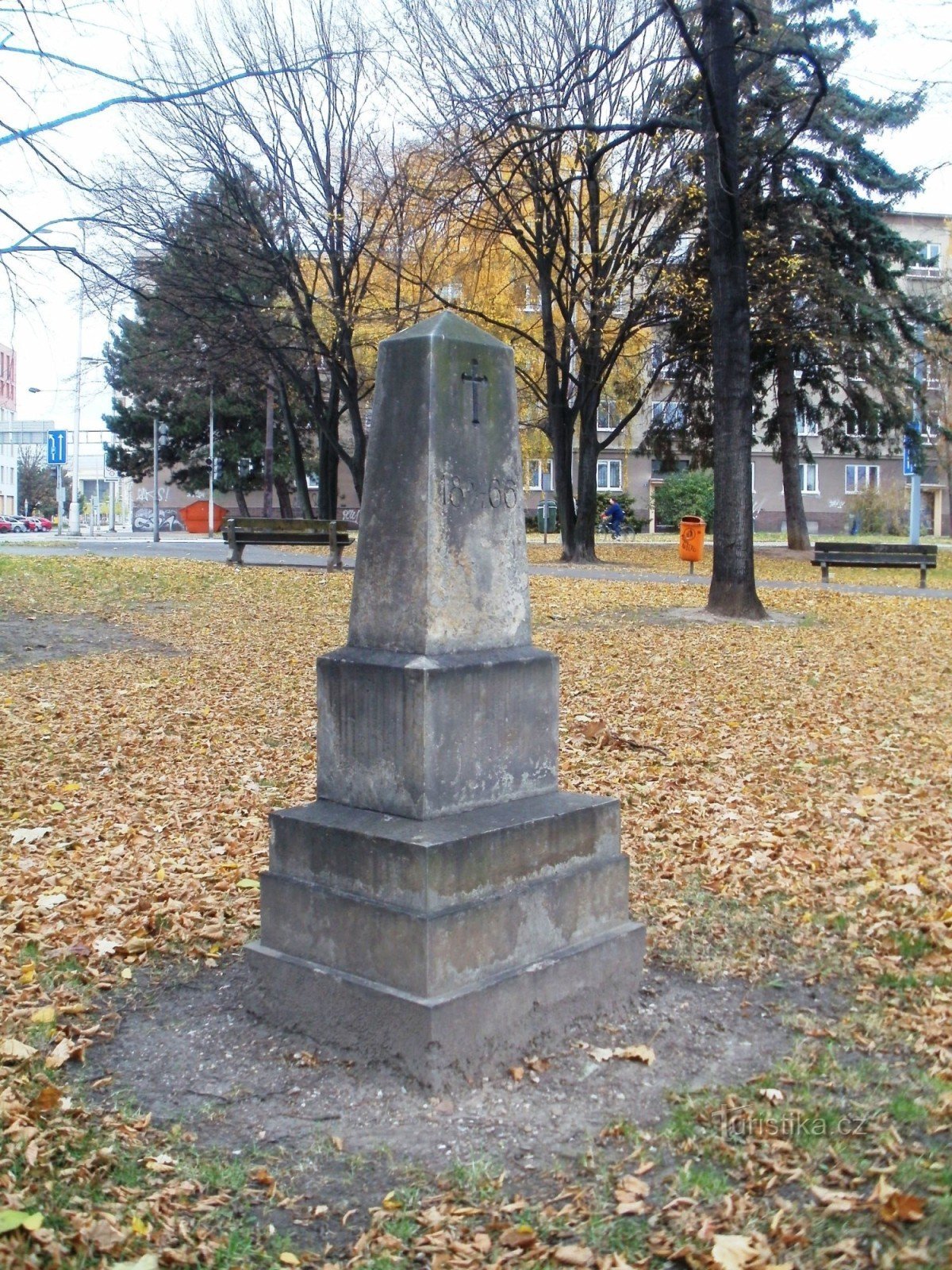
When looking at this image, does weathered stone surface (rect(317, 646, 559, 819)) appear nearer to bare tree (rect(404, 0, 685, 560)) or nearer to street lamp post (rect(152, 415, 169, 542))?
bare tree (rect(404, 0, 685, 560))

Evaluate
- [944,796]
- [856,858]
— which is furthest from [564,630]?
[856,858]

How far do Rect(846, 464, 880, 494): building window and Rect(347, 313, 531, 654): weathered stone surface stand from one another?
203ft

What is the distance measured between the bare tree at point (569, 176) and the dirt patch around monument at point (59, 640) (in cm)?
672

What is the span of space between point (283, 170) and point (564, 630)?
15615 mm

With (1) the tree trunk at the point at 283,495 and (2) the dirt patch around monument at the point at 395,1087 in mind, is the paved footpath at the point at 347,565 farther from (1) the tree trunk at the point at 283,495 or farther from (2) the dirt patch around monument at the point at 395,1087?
(1) the tree trunk at the point at 283,495

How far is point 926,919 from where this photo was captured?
17.4 ft

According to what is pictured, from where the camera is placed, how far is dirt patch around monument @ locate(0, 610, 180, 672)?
12.6m

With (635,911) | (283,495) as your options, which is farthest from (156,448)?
(635,911)

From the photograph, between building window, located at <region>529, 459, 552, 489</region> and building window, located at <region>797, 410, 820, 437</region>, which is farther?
building window, located at <region>529, 459, 552, 489</region>

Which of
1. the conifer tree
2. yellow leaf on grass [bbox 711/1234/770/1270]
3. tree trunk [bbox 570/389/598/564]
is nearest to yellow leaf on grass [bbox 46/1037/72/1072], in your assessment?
yellow leaf on grass [bbox 711/1234/770/1270]

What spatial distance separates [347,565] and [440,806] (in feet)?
67.1

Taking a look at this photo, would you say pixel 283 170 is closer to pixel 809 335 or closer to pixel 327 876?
pixel 809 335

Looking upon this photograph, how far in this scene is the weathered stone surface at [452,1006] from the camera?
396cm

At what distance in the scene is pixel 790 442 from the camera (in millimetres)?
31078
